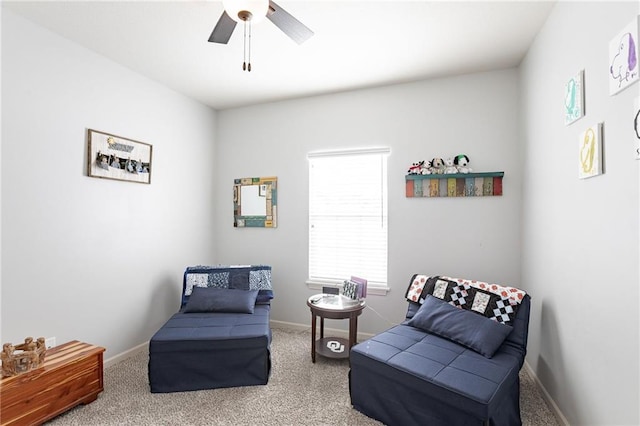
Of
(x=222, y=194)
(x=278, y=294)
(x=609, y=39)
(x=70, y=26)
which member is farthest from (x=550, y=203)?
(x=70, y=26)

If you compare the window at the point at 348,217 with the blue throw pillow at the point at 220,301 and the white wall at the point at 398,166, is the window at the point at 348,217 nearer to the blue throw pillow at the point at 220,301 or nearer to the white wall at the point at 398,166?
the white wall at the point at 398,166

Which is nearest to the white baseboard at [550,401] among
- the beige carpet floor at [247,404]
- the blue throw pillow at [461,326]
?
the beige carpet floor at [247,404]

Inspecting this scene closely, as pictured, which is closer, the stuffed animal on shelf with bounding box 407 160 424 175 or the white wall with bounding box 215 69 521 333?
the white wall with bounding box 215 69 521 333

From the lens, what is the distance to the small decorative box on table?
1.82m

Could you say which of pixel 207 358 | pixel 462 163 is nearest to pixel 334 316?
pixel 207 358

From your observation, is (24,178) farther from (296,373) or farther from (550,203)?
(550,203)

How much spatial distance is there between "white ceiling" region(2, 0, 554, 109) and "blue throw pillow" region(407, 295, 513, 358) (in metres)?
2.02

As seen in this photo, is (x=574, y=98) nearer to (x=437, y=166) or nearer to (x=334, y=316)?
(x=437, y=166)

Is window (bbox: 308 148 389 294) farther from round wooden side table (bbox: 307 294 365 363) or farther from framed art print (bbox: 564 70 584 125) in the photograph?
framed art print (bbox: 564 70 584 125)

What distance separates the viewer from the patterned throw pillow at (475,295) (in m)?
2.29

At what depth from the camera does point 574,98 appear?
5.88 ft

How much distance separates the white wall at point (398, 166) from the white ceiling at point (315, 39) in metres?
0.23

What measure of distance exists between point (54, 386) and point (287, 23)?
8.51 ft

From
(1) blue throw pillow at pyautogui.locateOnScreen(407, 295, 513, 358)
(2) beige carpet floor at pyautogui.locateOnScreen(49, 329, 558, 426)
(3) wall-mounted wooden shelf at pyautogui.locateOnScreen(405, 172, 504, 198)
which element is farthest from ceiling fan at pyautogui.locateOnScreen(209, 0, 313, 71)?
(2) beige carpet floor at pyautogui.locateOnScreen(49, 329, 558, 426)
